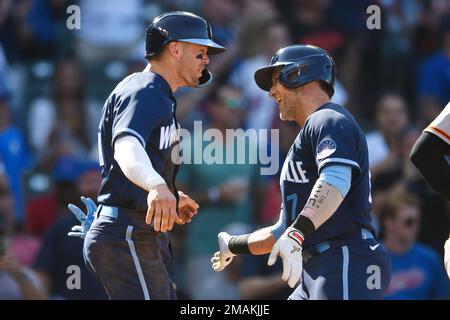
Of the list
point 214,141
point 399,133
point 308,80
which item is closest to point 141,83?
point 308,80

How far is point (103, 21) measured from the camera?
9719 millimetres

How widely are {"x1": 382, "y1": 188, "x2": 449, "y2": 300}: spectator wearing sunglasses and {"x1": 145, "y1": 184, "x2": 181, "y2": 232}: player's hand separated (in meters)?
4.11

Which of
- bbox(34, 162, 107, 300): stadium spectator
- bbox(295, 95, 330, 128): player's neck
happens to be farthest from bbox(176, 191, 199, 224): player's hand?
bbox(34, 162, 107, 300): stadium spectator

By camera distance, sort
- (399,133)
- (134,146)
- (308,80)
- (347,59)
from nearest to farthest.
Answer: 1. (134,146)
2. (308,80)
3. (399,133)
4. (347,59)

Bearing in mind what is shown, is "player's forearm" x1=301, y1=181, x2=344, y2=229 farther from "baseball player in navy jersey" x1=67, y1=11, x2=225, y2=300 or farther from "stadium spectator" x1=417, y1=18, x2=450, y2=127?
"stadium spectator" x1=417, y1=18, x2=450, y2=127

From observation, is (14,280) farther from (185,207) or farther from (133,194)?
(133,194)

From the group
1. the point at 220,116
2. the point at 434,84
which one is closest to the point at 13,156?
the point at 220,116

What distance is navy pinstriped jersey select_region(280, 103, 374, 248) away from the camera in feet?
16.1

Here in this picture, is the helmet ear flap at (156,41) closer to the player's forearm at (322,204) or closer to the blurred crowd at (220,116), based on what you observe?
the player's forearm at (322,204)

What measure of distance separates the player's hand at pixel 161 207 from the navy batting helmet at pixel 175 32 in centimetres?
99

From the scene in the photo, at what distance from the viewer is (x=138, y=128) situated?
4.84 meters

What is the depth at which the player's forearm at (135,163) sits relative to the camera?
15.2ft
